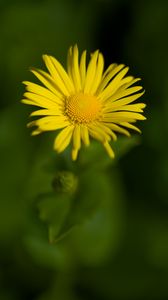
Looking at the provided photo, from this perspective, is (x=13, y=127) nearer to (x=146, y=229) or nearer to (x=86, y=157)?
(x=86, y=157)

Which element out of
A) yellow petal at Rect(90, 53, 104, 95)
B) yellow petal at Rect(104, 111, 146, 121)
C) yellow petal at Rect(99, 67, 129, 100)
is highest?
yellow petal at Rect(90, 53, 104, 95)

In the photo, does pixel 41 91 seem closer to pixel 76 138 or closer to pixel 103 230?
pixel 76 138

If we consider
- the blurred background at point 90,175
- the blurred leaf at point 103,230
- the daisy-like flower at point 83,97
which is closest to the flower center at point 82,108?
the daisy-like flower at point 83,97

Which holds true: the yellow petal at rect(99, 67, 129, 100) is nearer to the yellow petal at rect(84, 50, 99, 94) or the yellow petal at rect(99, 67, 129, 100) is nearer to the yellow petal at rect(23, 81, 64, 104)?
the yellow petal at rect(84, 50, 99, 94)

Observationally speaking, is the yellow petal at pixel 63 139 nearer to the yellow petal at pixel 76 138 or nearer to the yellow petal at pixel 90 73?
the yellow petal at pixel 76 138

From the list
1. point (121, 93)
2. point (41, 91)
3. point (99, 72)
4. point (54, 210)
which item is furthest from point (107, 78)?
point (54, 210)

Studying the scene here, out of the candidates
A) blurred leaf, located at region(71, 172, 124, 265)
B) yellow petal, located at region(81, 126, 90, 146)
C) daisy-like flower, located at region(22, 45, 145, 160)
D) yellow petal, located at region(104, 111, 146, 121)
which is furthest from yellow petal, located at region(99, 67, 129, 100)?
blurred leaf, located at region(71, 172, 124, 265)

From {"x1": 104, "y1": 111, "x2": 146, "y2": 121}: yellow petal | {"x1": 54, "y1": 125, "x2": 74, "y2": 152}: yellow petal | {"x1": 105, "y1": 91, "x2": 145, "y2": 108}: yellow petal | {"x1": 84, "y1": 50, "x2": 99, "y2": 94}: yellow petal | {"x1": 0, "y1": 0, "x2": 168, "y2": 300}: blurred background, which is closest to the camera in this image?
{"x1": 54, "y1": 125, "x2": 74, "y2": 152}: yellow petal
